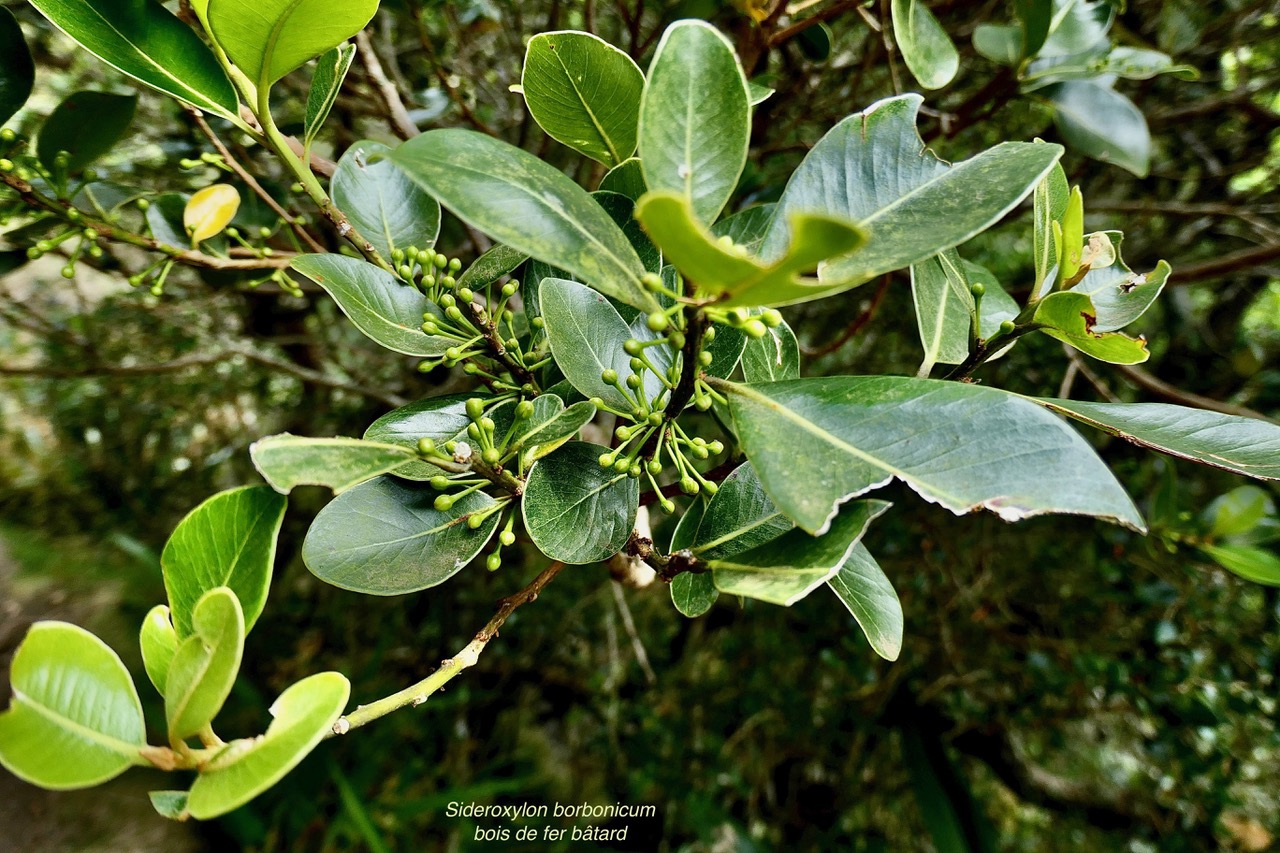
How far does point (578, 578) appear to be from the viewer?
211 centimetres

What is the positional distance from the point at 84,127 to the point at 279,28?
493 millimetres

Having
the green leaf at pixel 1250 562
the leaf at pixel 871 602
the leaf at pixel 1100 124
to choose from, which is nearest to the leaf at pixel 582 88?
the leaf at pixel 871 602

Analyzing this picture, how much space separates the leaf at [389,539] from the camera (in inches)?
16.2

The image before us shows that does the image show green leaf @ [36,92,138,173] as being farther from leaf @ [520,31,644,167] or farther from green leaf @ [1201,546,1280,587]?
green leaf @ [1201,546,1280,587]

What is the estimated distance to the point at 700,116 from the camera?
351 mm

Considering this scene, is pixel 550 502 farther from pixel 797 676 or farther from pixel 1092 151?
pixel 797 676

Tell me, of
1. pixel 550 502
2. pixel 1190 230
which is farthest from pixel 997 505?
pixel 1190 230

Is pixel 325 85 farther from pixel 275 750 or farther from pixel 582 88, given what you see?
pixel 275 750

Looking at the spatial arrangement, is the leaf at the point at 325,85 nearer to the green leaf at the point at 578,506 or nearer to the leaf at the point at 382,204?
the leaf at the point at 382,204

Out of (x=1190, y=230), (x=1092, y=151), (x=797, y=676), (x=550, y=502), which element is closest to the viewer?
(x=550, y=502)

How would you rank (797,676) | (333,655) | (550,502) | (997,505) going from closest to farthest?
1. (997,505)
2. (550,502)
3. (797,676)
4. (333,655)


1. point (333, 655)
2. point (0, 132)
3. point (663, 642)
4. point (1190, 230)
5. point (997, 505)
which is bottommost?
point (333, 655)

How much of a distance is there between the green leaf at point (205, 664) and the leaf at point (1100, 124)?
1.14 meters

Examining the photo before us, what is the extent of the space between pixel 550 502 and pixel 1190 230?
212 centimetres
